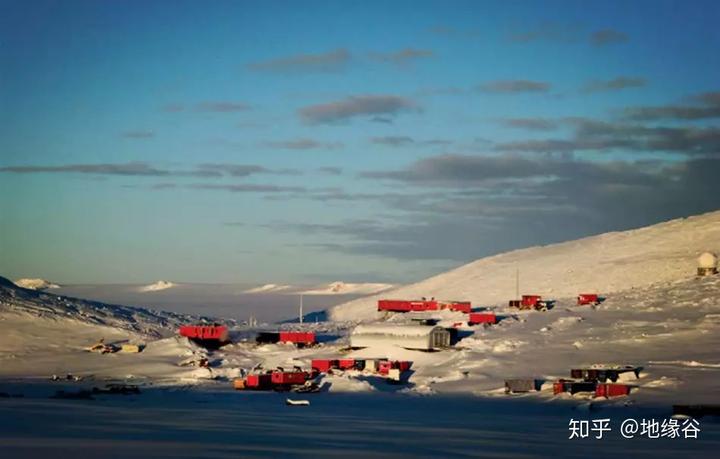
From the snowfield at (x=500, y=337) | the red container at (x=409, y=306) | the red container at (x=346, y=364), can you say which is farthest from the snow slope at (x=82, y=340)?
the red container at (x=409, y=306)

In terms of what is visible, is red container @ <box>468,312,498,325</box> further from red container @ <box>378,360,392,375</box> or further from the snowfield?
red container @ <box>378,360,392,375</box>

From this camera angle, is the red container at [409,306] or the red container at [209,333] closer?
the red container at [209,333]

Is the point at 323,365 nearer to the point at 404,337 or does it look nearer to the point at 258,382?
the point at 258,382

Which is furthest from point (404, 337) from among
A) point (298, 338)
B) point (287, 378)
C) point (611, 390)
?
point (611, 390)

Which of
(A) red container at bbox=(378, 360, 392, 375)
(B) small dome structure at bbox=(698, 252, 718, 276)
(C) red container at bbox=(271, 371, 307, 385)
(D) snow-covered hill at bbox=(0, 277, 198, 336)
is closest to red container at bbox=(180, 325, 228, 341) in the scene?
(D) snow-covered hill at bbox=(0, 277, 198, 336)

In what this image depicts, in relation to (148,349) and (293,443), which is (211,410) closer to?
(293,443)

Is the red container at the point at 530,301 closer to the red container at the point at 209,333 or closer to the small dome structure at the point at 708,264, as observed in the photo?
the small dome structure at the point at 708,264
